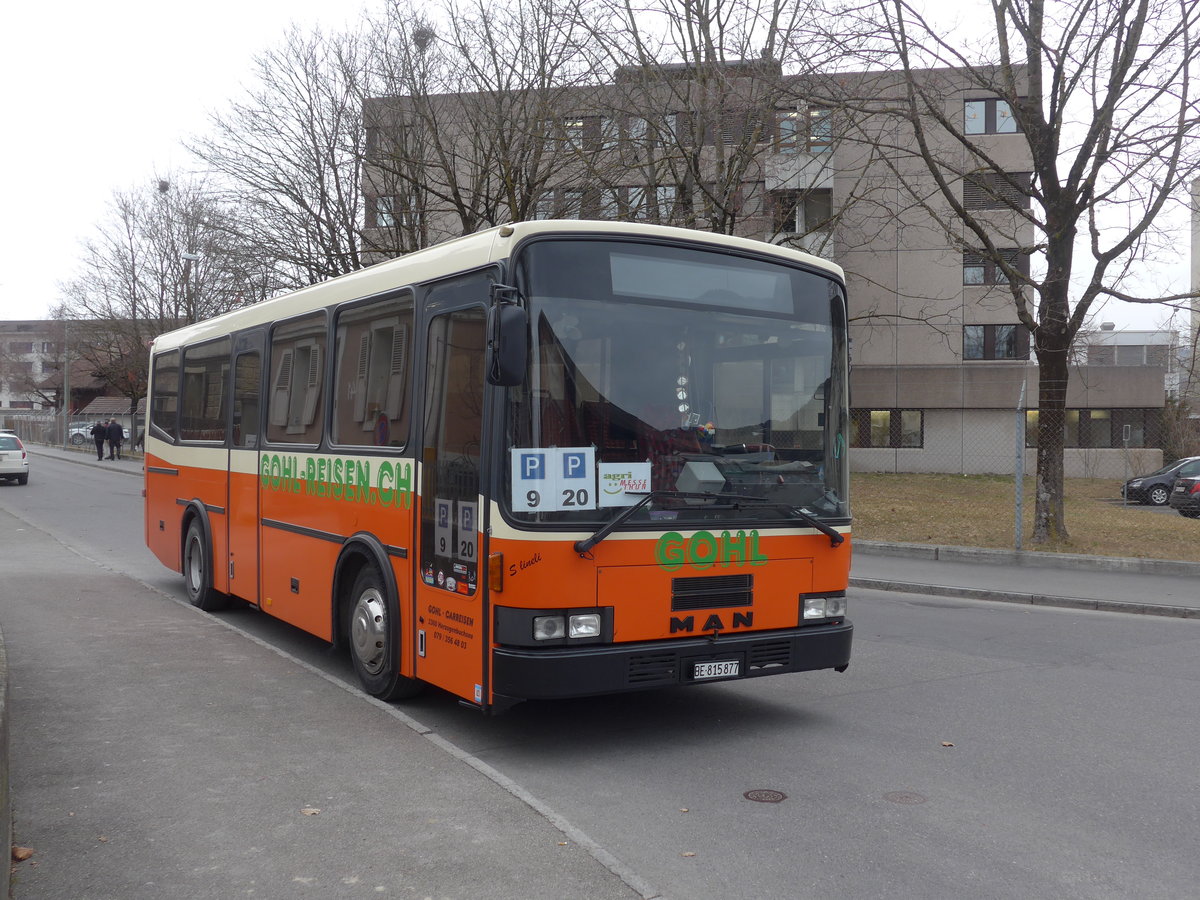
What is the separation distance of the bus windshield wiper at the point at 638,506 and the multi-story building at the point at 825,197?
9751mm

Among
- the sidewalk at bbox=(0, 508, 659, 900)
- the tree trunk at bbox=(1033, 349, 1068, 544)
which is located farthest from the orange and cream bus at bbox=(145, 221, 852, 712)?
the tree trunk at bbox=(1033, 349, 1068, 544)

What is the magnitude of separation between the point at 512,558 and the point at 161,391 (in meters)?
8.04

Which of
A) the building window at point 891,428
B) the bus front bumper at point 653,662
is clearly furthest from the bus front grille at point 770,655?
the building window at point 891,428

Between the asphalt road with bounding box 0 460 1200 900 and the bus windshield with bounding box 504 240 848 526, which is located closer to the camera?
the asphalt road with bounding box 0 460 1200 900

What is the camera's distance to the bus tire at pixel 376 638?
22.1 feet

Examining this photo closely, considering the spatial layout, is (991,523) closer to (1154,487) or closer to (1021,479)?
(1021,479)

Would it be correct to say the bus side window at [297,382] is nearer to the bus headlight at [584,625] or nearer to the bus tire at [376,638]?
the bus tire at [376,638]

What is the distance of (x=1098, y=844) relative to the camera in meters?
4.60

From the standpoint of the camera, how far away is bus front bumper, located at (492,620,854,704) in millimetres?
5582

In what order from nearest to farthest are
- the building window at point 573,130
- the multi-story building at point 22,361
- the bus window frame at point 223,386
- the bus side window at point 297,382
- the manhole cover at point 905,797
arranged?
the manhole cover at point 905,797 < the bus side window at point 297,382 < the bus window frame at point 223,386 < the building window at point 573,130 < the multi-story building at point 22,361

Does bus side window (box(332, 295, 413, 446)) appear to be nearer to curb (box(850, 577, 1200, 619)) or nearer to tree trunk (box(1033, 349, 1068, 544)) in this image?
curb (box(850, 577, 1200, 619))

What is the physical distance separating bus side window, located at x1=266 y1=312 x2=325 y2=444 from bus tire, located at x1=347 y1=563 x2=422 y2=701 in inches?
→ 52.1

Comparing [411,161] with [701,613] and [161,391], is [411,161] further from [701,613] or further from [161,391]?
[701,613]

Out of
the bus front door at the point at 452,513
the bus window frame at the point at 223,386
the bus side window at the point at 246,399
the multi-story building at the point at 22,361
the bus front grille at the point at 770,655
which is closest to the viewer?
the bus front door at the point at 452,513
